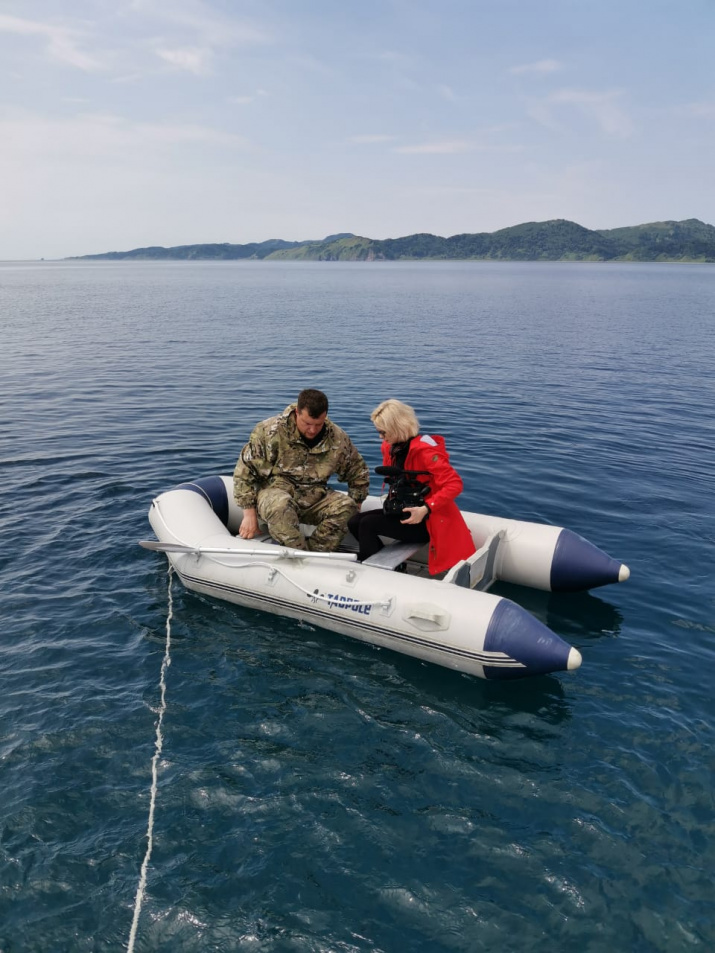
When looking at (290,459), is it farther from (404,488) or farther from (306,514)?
(404,488)

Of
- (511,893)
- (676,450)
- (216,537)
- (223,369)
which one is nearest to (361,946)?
(511,893)

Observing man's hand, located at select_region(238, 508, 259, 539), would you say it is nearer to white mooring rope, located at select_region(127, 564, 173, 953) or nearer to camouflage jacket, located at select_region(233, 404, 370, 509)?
camouflage jacket, located at select_region(233, 404, 370, 509)

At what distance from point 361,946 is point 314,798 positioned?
1182mm

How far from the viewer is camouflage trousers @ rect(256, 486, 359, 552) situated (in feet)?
24.4

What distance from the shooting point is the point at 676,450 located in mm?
13867

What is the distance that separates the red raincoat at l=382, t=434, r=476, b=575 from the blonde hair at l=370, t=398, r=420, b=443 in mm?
186

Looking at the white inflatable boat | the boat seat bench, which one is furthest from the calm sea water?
the boat seat bench

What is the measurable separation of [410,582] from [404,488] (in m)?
1.05

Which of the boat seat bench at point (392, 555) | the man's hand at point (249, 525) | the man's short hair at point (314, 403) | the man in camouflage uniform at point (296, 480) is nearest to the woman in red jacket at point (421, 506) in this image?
the boat seat bench at point (392, 555)

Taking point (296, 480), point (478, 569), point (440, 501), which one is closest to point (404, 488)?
point (440, 501)

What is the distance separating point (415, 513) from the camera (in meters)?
6.90

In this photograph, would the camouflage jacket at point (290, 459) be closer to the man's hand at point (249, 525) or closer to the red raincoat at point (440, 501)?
the man's hand at point (249, 525)

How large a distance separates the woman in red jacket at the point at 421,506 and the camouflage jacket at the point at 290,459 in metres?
0.65

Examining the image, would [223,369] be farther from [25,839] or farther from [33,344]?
[25,839]
